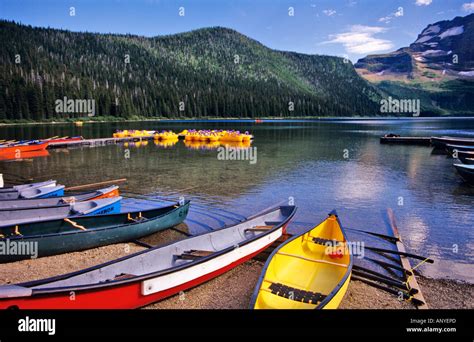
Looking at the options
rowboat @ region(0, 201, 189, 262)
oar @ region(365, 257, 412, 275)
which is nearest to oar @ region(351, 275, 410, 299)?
oar @ region(365, 257, 412, 275)

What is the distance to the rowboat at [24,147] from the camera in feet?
145

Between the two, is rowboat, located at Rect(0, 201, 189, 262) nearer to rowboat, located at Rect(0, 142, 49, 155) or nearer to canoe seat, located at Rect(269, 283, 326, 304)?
canoe seat, located at Rect(269, 283, 326, 304)

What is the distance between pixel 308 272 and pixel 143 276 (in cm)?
478

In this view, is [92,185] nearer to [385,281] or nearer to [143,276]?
[143,276]

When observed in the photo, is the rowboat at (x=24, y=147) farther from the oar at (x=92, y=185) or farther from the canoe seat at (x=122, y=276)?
the canoe seat at (x=122, y=276)

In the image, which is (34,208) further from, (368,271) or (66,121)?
(66,121)

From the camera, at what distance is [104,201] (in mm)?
17094

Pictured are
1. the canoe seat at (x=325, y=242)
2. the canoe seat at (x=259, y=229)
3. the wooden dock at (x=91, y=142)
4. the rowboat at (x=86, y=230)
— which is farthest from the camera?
the wooden dock at (x=91, y=142)

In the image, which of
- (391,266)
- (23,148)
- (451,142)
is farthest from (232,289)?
(451,142)

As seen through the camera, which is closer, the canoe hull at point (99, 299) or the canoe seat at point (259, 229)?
the canoe hull at point (99, 299)

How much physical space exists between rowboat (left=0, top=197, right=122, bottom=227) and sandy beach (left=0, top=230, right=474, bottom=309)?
1911 millimetres

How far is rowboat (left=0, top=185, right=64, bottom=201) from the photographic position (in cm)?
1851

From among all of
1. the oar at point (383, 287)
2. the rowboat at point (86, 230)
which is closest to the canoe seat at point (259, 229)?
the rowboat at point (86, 230)

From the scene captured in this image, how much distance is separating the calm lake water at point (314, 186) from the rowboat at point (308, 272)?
3566 mm
